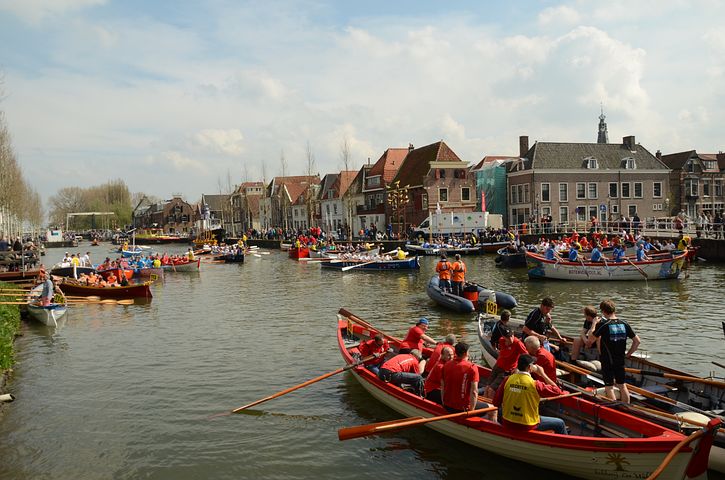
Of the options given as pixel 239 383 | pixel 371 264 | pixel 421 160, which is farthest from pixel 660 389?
pixel 421 160

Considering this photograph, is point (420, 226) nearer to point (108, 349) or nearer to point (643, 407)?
point (108, 349)

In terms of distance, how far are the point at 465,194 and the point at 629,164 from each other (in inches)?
653

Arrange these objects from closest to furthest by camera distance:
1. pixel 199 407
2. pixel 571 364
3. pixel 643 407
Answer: pixel 643 407 → pixel 571 364 → pixel 199 407

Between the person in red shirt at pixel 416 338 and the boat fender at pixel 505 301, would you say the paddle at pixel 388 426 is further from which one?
the boat fender at pixel 505 301

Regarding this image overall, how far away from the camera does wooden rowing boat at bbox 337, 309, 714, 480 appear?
731 centimetres

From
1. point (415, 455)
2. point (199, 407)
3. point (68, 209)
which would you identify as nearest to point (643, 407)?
point (415, 455)

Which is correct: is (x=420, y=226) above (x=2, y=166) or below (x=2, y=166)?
below

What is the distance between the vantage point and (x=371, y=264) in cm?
4025

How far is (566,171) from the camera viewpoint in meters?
58.0

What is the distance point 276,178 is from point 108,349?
83.7 m

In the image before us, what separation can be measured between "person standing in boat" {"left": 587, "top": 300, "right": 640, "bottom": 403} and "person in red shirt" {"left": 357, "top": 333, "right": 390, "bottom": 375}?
4557 millimetres

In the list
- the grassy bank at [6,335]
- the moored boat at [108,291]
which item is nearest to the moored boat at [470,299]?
the moored boat at [108,291]

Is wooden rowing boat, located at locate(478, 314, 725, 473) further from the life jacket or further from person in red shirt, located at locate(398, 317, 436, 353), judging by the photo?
person in red shirt, located at locate(398, 317, 436, 353)

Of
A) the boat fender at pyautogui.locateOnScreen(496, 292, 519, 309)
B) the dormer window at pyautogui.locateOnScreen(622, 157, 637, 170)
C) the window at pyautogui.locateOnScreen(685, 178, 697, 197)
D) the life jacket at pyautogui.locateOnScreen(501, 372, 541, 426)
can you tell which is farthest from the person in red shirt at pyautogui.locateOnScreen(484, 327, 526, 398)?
the window at pyautogui.locateOnScreen(685, 178, 697, 197)
